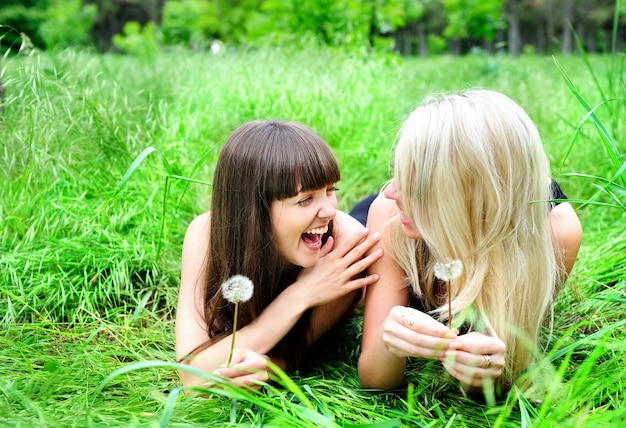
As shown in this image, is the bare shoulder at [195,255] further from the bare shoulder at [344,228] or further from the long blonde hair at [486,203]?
the long blonde hair at [486,203]

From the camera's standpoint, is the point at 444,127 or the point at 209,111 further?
the point at 209,111

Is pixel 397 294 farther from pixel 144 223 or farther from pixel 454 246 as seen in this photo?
pixel 144 223

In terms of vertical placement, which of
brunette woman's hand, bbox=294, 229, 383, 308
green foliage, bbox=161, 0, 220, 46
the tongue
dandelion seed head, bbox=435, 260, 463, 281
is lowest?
brunette woman's hand, bbox=294, 229, 383, 308

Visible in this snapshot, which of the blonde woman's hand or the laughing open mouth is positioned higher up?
the laughing open mouth

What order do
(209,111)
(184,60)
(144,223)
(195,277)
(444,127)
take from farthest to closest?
1. (184,60)
2. (209,111)
3. (144,223)
4. (195,277)
5. (444,127)

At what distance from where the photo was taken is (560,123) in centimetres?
418

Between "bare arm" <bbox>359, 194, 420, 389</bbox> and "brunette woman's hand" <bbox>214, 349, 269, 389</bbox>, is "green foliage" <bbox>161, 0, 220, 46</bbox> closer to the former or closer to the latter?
"bare arm" <bbox>359, 194, 420, 389</bbox>

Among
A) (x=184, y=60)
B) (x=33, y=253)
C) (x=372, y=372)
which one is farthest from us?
(x=184, y=60)

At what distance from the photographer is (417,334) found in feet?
4.92

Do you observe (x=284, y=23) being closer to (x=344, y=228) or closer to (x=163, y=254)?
(x=163, y=254)

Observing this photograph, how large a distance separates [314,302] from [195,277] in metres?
0.45

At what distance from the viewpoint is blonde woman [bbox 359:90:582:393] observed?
1.52 m

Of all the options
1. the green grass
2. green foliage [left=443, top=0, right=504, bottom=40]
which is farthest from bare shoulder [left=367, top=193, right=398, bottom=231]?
green foliage [left=443, top=0, right=504, bottom=40]

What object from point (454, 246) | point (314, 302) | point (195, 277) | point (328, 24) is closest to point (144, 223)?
point (195, 277)
